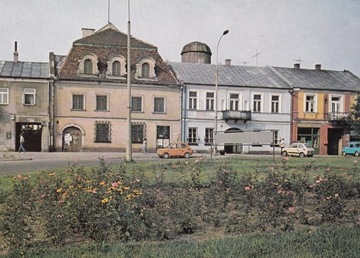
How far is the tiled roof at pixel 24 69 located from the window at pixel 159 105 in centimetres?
882

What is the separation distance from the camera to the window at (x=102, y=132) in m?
33.8

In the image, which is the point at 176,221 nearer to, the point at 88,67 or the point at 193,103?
the point at 88,67

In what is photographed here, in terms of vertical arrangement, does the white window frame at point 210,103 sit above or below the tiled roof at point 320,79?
below

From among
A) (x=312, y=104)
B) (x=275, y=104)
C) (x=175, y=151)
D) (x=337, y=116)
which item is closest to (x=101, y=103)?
(x=175, y=151)

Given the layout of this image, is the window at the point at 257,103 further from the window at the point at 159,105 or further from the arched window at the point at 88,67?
the arched window at the point at 88,67

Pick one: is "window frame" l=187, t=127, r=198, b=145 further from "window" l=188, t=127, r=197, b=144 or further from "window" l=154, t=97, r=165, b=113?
"window" l=154, t=97, r=165, b=113

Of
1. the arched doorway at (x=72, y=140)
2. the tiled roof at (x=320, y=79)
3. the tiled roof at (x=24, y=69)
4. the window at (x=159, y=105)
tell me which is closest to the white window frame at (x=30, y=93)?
the tiled roof at (x=24, y=69)

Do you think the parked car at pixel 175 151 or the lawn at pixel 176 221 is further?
the parked car at pixel 175 151

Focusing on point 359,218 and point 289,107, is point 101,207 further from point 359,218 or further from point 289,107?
point 289,107

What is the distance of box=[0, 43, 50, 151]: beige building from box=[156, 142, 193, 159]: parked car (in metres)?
9.74

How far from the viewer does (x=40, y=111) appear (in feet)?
107

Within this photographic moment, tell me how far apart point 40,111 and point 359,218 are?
1159 inches

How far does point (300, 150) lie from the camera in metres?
33.9

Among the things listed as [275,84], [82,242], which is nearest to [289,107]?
[275,84]
